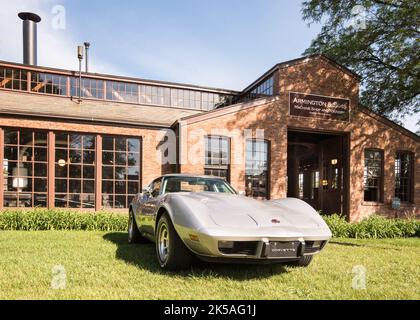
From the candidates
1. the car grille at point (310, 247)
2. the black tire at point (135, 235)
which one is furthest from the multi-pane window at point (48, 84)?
the car grille at point (310, 247)

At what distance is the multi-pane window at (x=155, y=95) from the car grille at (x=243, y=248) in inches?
597

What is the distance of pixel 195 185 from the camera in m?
5.54

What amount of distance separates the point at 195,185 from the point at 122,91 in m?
13.3

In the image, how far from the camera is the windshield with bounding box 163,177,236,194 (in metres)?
5.33

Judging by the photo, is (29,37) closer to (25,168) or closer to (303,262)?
(25,168)

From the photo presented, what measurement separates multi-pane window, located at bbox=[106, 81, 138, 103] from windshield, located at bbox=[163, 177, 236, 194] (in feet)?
42.3

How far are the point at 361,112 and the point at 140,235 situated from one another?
13.4 metres

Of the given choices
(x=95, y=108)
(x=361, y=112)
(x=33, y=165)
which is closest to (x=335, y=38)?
(x=361, y=112)

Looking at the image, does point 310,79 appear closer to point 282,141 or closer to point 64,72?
point 282,141

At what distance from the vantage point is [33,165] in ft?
40.5

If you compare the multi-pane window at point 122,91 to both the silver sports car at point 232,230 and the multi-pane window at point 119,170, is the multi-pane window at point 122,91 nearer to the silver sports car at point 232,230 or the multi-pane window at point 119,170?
the multi-pane window at point 119,170

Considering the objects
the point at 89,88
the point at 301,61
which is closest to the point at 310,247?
the point at 301,61

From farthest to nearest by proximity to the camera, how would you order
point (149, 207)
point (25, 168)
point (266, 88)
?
point (266, 88) < point (25, 168) < point (149, 207)

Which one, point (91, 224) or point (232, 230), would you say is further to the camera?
point (91, 224)
